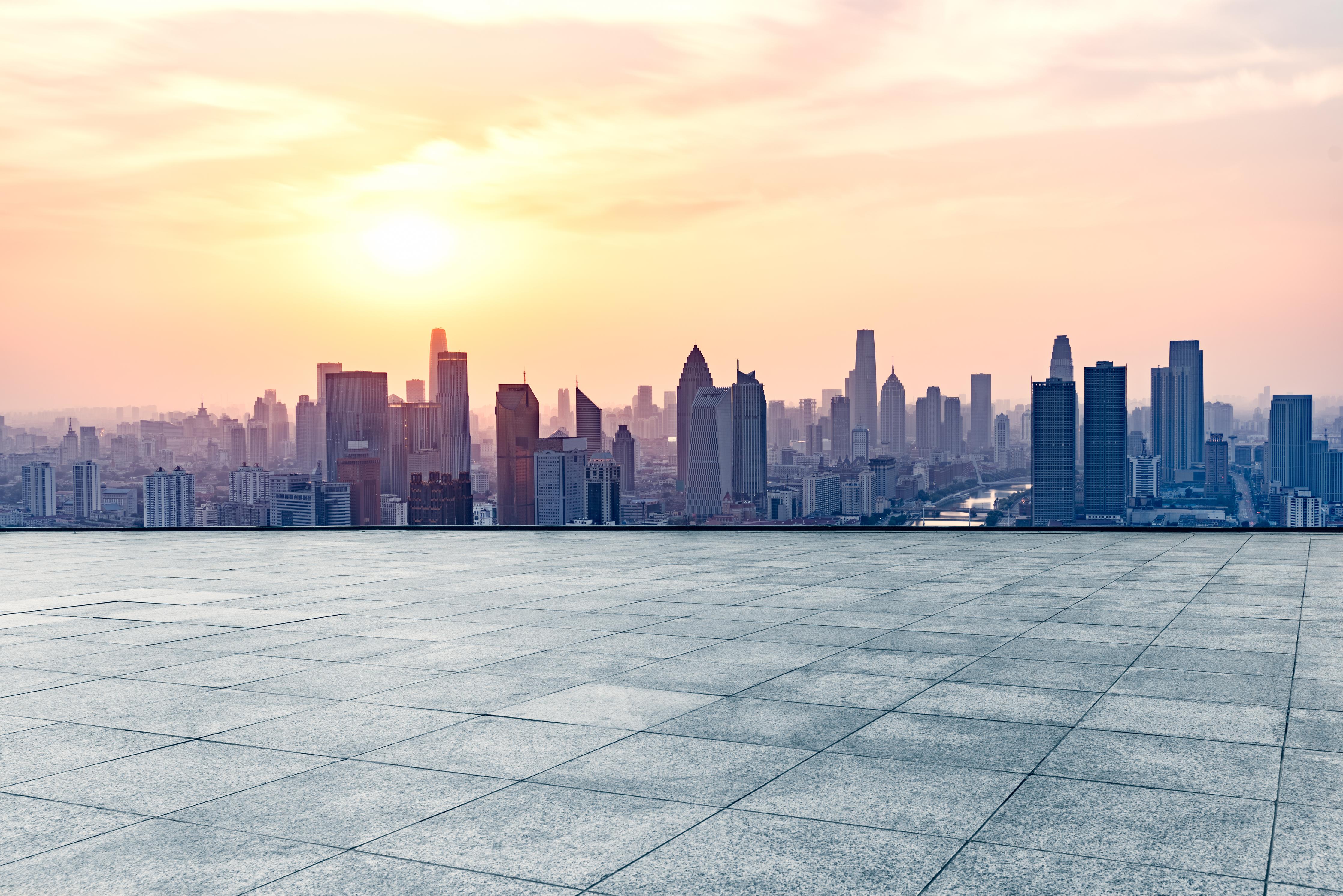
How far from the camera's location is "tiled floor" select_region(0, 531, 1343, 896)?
A: 15.5 feet

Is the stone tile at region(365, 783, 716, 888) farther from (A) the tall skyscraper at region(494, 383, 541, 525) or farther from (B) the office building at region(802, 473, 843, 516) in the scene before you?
(B) the office building at region(802, 473, 843, 516)

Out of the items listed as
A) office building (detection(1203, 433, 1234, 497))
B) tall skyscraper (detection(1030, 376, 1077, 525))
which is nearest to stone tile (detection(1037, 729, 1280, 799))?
tall skyscraper (detection(1030, 376, 1077, 525))

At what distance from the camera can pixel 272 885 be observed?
4520 mm

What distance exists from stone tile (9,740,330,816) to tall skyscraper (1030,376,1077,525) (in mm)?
115763

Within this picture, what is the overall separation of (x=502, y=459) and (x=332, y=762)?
13137 cm

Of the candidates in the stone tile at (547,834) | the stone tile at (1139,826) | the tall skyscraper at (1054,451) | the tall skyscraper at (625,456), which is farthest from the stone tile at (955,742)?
the tall skyscraper at (625,456)

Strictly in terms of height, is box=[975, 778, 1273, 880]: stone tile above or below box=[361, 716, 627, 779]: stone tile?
below

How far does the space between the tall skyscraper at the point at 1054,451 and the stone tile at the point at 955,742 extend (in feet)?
373

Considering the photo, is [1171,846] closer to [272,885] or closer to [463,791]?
[463,791]

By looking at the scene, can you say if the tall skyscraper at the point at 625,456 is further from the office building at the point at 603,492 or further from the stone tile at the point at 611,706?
the stone tile at the point at 611,706

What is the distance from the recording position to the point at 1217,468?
144500 mm

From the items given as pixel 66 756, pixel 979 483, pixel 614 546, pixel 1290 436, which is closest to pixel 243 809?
pixel 66 756

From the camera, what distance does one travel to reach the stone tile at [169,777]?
18.6 ft

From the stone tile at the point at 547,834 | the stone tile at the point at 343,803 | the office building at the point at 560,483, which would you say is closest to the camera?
the stone tile at the point at 547,834
